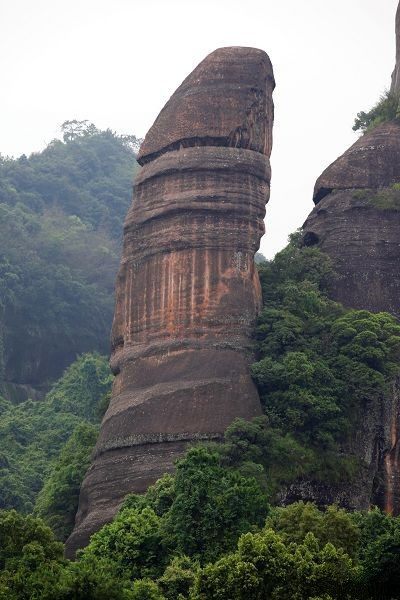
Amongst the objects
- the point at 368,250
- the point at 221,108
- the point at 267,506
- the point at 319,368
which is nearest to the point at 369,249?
the point at 368,250

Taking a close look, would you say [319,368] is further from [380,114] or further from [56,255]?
[56,255]

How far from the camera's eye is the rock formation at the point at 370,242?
40.3 meters

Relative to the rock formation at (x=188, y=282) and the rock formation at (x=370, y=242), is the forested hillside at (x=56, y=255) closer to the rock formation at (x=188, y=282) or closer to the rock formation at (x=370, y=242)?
the rock formation at (x=370, y=242)

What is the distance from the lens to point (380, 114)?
50.4m

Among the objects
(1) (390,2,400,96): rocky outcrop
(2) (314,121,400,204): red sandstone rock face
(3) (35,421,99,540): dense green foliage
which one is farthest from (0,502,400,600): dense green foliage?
(1) (390,2,400,96): rocky outcrop

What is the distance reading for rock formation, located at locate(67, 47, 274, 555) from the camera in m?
39.5

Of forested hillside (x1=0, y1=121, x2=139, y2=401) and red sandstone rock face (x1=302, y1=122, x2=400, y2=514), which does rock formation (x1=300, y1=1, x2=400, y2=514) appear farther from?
forested hillside (x1=0, y1=121, x2=139, y2=401)

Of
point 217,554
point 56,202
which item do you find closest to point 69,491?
point 217,554

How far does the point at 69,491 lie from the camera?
1655 inches

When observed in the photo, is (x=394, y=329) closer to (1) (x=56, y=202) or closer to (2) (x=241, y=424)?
(2) (x=241, y=424)

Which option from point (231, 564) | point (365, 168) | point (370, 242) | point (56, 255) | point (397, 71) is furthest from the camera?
point (56, 255)

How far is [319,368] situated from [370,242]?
5994 millimetres

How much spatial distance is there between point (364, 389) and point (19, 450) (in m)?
19.9

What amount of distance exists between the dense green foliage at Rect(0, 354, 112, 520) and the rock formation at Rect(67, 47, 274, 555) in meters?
2.12
